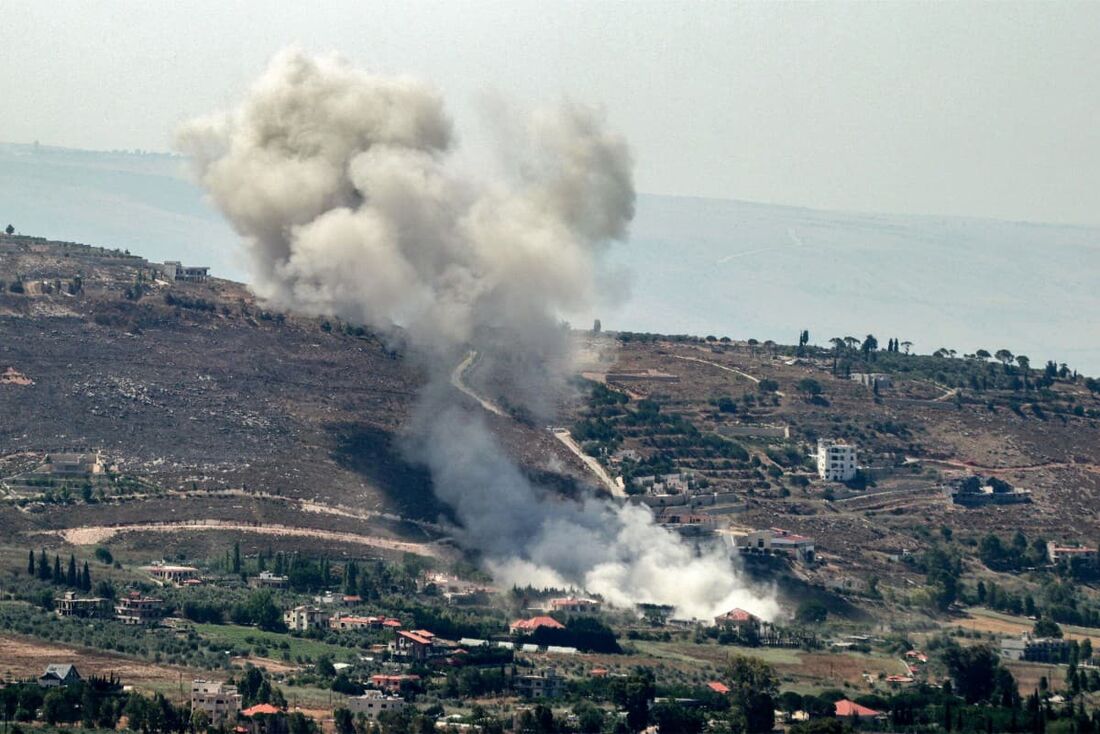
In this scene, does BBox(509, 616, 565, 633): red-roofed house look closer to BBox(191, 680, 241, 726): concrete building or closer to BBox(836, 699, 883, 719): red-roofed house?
BBox(836, 699, 883, 719): red-roofed house

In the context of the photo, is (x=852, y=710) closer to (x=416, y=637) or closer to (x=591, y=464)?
(x=416, y=637)

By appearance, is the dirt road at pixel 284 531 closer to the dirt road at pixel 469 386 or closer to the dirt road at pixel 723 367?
the dirt road at pixel 469 386

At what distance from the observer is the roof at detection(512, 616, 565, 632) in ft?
403

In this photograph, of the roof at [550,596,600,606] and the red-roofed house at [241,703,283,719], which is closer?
the red-roofed house at [241,703,283,719]

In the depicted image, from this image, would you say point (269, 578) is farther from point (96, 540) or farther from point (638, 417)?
point (638, 417)

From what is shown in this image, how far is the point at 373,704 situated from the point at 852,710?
58.0 ft

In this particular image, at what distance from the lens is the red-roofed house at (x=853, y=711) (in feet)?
357

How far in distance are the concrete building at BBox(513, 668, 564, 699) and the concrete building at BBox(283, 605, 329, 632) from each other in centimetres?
1198

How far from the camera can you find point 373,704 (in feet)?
350

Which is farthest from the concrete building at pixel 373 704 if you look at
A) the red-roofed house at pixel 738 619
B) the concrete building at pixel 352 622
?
the red-roofed house at pixel 738 619

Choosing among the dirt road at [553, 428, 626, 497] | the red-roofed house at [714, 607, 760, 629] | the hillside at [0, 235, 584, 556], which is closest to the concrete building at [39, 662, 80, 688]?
the hillside at [0, 235, 584, 556]

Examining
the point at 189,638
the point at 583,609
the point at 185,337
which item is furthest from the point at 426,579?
the point at 185,337

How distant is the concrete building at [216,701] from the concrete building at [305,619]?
15839mm

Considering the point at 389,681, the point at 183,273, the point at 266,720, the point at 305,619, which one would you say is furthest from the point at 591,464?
the point at 266,720
